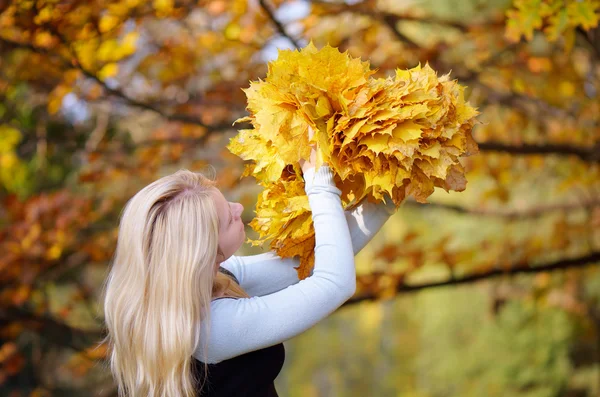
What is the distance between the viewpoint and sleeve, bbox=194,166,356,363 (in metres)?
1.75

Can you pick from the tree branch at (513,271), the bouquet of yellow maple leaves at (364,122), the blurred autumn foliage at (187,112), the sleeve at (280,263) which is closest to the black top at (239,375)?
the sleeve at (280,263)

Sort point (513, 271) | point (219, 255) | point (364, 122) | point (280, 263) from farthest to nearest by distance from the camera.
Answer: point (513, 271)
point (280, 263)
point (219, 255)
point (364, 122)

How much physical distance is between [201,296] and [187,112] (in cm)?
324

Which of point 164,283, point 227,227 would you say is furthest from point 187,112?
point 164,283

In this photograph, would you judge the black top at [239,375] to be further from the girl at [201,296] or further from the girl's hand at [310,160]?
the girl's hand at [310,160]

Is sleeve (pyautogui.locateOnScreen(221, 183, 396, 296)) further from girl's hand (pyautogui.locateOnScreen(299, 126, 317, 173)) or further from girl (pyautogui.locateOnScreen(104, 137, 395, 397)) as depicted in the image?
girl's hand (pyautogui.locateOnScreen(299, 126, 317, 173))

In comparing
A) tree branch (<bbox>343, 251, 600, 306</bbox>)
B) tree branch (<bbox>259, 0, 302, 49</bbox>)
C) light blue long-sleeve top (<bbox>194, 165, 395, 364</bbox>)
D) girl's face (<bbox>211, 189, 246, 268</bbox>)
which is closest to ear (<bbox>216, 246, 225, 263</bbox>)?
girl's face (<bbox>211, 189, 246, 268</bbox>)

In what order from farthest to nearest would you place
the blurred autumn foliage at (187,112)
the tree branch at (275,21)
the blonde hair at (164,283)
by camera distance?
the blurred autumn foliage at (187,112), the tree branch at (275,21), the blonde hair at (164,283)

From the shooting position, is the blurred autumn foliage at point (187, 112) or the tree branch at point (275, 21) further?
the blurred autumn foliage at point (187, 112)

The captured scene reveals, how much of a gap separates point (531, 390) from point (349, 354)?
7085 millimetres

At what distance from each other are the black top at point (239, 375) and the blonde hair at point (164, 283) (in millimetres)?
44

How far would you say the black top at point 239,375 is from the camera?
6.28 ft

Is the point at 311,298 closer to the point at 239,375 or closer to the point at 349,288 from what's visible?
the point at 349,288

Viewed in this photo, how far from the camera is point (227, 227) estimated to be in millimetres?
1967
